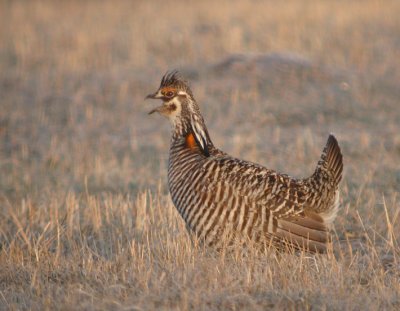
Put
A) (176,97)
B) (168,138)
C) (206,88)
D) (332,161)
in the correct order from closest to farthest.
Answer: (332,161) < (176,97) < (168,138) < (206,88)

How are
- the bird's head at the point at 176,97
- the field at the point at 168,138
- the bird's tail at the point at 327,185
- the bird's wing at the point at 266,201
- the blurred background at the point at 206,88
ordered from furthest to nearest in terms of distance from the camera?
the blurred background at the point at 206,88 → the bird's head at the point at 176,97 → the bird's tail at the point at 327,185 → the bird's wing at the point at 266,201 → the field at the point at 168,138

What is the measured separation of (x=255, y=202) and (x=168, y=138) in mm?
5080

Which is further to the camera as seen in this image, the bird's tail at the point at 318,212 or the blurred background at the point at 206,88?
the blurred background at the point at 206,88

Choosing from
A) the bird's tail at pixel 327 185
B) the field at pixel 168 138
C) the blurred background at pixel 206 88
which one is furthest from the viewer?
the blurred background at pixel 206 88

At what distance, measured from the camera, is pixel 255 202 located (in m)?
4.97

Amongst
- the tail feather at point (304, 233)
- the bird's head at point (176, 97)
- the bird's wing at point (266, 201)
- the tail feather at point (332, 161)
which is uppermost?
the bird's head at point (176, 97)

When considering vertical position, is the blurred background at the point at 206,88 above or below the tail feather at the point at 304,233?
above

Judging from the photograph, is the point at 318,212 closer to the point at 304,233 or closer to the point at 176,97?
the point at 304,233

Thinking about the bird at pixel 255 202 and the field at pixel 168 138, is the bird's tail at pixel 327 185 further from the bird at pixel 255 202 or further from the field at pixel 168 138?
the field at pixel 168 138

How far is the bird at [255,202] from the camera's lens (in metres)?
4.97

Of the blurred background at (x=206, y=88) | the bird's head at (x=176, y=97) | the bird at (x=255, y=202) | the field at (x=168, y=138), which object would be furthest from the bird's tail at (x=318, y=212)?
the blurred background at (x=206, y=88)

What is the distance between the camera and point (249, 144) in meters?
9.25

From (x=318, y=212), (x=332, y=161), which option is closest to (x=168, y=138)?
(x=332, y=161)

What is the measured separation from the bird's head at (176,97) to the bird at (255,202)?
0.48 meters
